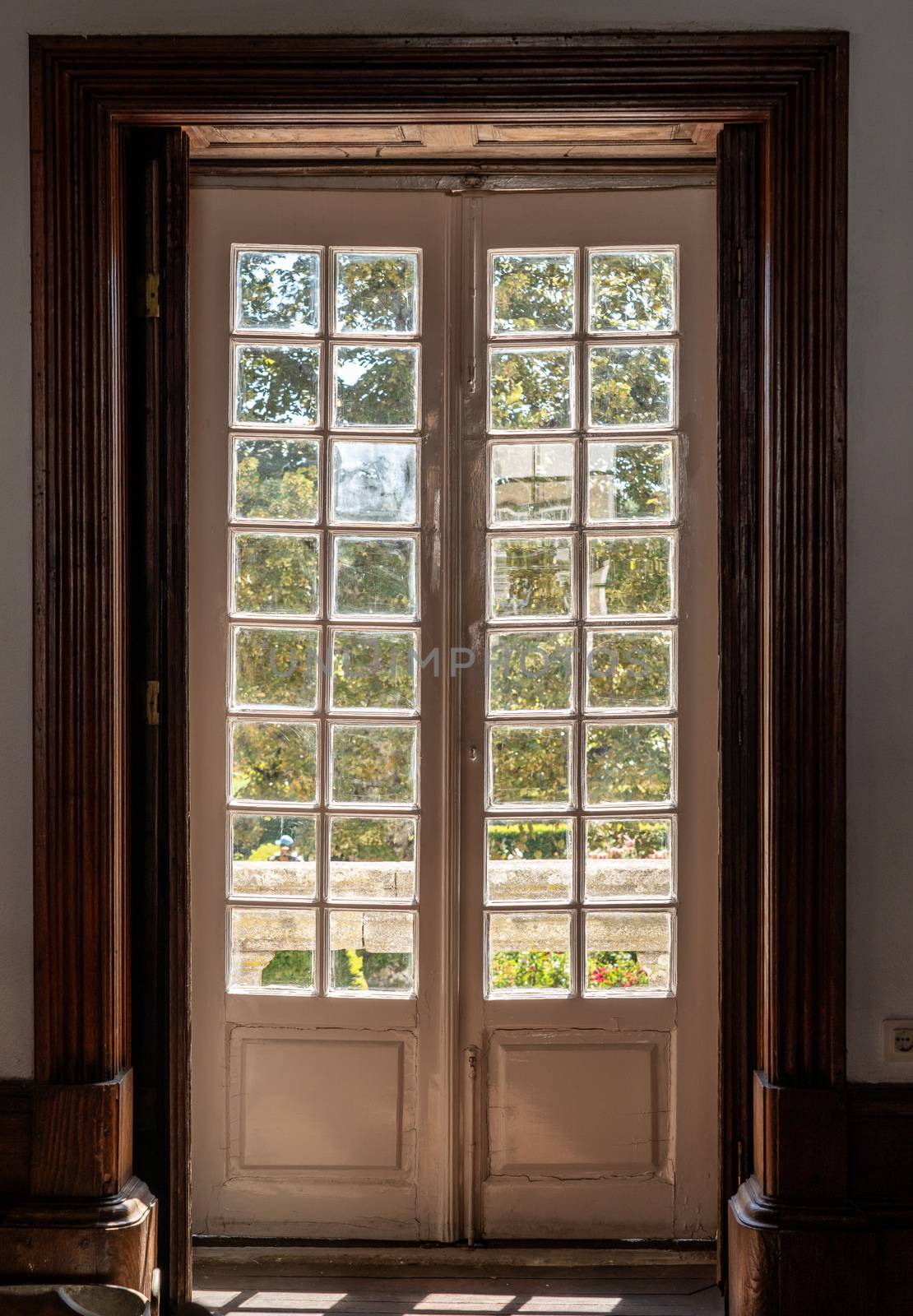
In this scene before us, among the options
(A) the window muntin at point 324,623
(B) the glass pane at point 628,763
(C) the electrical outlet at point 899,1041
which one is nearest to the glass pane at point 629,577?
(B) the glass pane at point 628,763

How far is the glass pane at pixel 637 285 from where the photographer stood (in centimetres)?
250

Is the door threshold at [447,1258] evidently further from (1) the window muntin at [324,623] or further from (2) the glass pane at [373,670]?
(2) the glass pane at [373,670]

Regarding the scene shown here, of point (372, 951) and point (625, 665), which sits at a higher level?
point (625, 665)

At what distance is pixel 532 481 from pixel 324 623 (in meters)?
0.60

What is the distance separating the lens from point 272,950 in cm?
258

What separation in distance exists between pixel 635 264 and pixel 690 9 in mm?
537

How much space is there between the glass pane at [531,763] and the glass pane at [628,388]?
751mm

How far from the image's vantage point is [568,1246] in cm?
256

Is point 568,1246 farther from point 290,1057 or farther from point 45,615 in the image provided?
point 45,615

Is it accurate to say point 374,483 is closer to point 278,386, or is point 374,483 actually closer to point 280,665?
point 278,386

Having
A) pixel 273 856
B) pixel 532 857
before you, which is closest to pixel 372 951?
pixel 273 856

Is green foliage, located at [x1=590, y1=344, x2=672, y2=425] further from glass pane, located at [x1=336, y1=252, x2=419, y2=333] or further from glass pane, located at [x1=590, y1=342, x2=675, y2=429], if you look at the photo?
glass pane, located at [x1=336, y1=252, x2=419, y2=333]

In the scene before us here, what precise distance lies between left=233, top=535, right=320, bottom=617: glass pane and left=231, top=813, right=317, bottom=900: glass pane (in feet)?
1.68

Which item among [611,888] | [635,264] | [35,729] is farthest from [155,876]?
[635,264]
